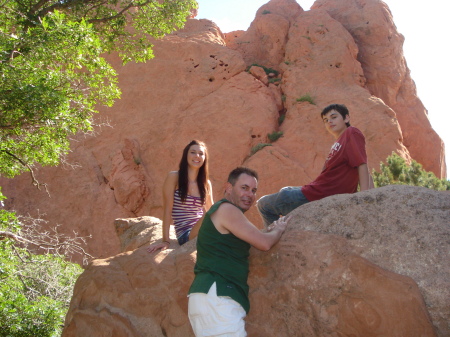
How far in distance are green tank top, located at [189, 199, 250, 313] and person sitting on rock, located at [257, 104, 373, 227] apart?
1.13m

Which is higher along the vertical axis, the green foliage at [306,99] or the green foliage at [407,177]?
the green foliage at [306,99]

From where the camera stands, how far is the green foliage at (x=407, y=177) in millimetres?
8430

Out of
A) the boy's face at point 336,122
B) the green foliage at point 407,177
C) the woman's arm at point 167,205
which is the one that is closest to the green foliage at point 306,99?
the green foliage at point 407,177

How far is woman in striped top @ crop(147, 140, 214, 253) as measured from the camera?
420cm

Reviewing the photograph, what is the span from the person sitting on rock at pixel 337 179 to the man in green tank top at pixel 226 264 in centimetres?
98

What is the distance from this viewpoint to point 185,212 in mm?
4266

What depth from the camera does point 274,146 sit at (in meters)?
12.5

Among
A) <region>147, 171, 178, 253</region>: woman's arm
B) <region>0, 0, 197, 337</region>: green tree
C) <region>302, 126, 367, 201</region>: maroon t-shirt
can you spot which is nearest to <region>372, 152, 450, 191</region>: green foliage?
<region>302, 126, 367, 201</region>: maroon t-shirt

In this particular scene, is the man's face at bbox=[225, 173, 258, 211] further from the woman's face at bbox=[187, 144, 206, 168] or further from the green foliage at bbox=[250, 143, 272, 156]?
the green foliage at bbox=[250, 143, 272, 156]

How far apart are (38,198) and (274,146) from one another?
7.77 metres

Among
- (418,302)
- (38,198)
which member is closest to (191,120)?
(38,198)

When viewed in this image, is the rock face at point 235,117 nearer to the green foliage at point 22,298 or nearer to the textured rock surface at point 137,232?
the green foliage at point 22,298

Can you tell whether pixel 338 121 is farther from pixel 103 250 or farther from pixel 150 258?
pixel 103 250

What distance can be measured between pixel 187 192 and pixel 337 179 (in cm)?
157
